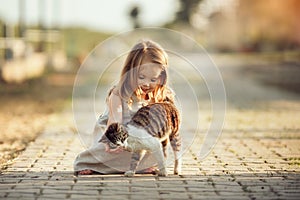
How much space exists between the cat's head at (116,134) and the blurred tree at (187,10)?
365ft

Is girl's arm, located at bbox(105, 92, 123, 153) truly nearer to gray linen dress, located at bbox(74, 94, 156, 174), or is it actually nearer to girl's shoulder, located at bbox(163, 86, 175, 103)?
gray linen dress, located at bbox(74, 94, 156, 174)

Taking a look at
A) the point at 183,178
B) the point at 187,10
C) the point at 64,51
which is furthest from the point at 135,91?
the point at 187,10

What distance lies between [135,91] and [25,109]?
8.61 meters

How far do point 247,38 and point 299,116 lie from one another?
61.0 m

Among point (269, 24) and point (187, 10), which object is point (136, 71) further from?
point (187, 10)

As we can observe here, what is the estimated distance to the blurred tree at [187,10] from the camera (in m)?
117

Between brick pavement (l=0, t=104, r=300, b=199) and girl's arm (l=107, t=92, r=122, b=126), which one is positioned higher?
girl's arm (l=107, t=92, r=122, b=126)

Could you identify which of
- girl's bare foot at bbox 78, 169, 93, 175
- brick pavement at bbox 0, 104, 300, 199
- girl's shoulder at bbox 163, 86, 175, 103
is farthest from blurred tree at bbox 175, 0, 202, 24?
girl's bare foot at bbox 78, 169, 93, 175

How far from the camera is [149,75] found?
6492 mm

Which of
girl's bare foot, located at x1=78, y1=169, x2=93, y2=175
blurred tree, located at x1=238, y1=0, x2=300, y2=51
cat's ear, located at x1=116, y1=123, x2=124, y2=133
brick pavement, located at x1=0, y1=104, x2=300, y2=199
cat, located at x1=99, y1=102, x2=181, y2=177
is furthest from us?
blurred tree, located at x1=238, y1=0, x2=300, y2=51

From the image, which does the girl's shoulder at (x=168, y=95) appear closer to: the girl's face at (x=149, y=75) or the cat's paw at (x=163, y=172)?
the girl's face at (x=149, y=75)

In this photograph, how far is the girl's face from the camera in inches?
255

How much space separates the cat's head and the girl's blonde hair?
36cm

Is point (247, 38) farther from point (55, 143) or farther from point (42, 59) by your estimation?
point (55, 143)
